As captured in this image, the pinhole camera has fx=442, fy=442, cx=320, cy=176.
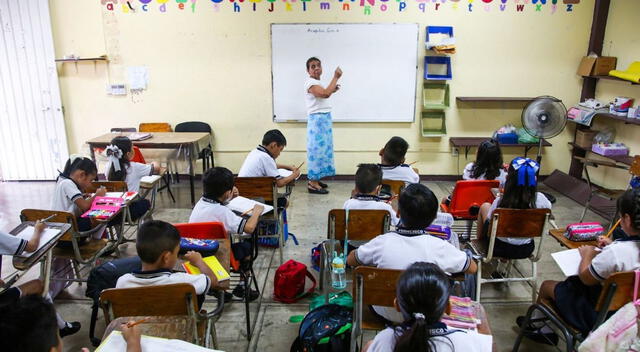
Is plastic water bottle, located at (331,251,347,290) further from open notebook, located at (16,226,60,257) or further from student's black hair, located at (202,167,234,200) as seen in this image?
open notebook, located at (16,226,60,257)

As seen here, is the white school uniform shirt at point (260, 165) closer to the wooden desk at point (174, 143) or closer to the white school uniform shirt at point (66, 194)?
the white school uniform shirt at point (66, 194)

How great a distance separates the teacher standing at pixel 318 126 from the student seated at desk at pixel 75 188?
2692 millimetres

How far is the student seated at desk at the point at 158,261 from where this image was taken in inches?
67.8

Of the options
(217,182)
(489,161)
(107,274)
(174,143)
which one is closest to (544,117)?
(489,161)

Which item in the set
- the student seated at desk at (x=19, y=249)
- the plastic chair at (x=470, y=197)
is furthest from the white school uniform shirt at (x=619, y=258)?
the student seated at desk at (x=19, y=249)

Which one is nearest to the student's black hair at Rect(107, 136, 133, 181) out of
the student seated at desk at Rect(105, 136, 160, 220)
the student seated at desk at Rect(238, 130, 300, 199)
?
the student seated at desk at Rect(105, 136, 160, 220)

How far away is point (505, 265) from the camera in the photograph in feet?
11.5

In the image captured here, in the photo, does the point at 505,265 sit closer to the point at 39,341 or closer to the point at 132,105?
the point at 39,341

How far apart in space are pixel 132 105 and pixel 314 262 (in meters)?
3.62

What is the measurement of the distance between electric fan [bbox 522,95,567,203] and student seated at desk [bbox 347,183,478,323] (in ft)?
10.9

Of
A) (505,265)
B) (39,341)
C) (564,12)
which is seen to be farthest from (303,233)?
(564,12)

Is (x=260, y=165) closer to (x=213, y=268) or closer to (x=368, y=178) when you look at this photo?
(x=368, y=178)

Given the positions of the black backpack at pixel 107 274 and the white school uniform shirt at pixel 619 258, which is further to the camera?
the black backpack at pixel 107 274

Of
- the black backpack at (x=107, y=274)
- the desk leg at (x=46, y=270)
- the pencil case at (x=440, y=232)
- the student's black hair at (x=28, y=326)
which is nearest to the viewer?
the student's black hair at (x=28, y=326)
